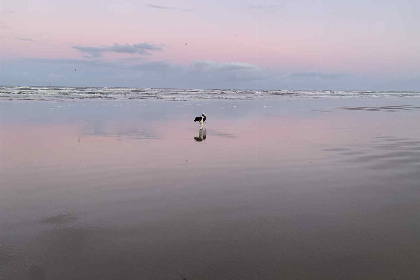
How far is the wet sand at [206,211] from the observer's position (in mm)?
4703

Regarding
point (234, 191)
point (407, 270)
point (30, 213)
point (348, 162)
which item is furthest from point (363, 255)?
point (348, 162)

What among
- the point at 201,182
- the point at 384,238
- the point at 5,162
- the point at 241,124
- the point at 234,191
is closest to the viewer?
the point at 384,238

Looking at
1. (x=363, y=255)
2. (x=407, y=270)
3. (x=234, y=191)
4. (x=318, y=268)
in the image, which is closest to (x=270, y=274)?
(x=318, y=268)

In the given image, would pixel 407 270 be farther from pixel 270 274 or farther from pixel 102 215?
pixel 102 215

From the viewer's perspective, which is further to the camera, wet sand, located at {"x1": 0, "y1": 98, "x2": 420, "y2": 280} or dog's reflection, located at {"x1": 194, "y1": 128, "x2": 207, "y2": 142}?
dog's reflection, located at {"x1": 194, "y1": 128, "x2": 207, "y2": 142}

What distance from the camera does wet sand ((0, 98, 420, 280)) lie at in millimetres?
4703

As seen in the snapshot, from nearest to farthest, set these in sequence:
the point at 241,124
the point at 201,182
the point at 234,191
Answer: the point at 234,191
the point at 201,182
the point at 241,124

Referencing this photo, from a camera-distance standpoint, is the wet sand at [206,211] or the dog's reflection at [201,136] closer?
the wet sand at [206,211]

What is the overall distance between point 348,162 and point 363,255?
22.3 ft

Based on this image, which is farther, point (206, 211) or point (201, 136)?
point (201, 136)

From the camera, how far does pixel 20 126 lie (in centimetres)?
1817

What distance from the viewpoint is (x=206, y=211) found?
22.0 feet

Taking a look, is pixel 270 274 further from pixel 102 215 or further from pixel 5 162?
pixel 5 162

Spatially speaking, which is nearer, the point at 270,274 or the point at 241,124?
the point at 270,274
